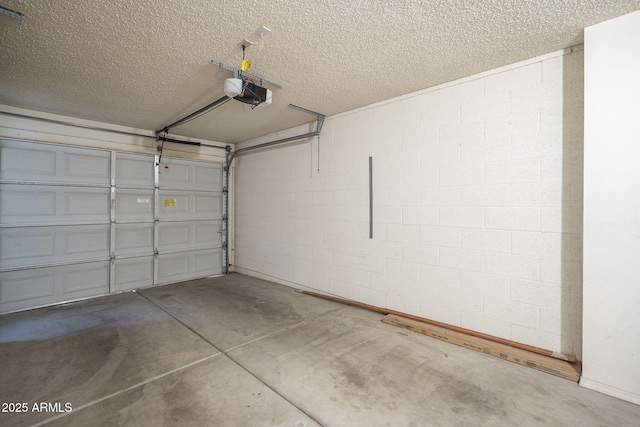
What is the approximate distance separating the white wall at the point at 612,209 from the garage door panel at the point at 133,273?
545cm

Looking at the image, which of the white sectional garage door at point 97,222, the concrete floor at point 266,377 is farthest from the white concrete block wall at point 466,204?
the white sectional garage door at point 97,222

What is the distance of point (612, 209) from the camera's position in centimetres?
194

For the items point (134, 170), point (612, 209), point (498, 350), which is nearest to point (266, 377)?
point (498, 350)

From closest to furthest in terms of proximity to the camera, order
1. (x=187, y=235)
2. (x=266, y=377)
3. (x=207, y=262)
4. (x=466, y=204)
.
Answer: (x=266, y=377) → (x=466, y=204) → (x=187, y=235) → (x=207, y=262)

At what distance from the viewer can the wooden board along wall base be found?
7.15ft

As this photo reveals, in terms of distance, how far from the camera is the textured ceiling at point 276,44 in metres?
1.86

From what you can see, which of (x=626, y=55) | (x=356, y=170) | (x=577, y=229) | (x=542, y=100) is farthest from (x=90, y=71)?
(x=577, y=229)

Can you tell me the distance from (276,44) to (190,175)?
364 cm

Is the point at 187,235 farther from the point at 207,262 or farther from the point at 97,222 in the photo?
the point at 97,222

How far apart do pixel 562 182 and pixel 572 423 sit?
67.4 inches

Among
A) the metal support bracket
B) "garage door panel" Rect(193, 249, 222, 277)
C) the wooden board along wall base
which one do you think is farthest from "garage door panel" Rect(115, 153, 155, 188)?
the wooden board along wall base

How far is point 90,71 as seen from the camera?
271cm

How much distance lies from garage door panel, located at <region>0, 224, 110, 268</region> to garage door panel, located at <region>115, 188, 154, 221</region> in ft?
1.01

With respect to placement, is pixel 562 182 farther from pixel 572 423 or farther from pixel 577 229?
pixel 572 423
